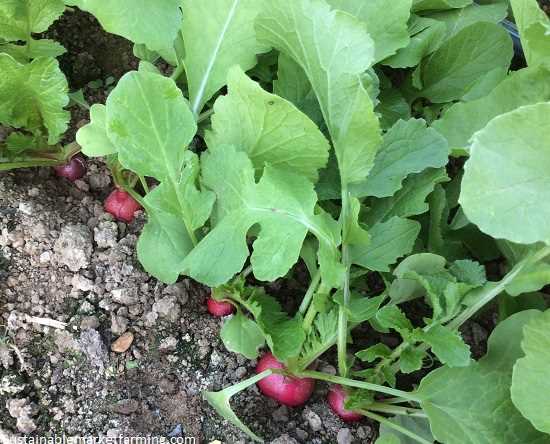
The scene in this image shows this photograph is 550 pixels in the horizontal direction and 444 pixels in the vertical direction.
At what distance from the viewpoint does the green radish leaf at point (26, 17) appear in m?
1.08

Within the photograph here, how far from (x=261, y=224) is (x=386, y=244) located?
0.64 ft

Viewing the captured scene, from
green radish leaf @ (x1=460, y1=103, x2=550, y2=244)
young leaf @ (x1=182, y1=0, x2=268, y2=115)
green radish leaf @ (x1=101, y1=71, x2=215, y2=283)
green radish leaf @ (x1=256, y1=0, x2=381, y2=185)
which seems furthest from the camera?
young leaf @ (x1=182, y1=0, x2=268, y2=115)

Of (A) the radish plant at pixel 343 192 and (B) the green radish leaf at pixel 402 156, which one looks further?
(B) the green radish leaf at pixel 402 156

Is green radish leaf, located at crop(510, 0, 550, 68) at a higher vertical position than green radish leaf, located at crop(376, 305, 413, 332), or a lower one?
higher

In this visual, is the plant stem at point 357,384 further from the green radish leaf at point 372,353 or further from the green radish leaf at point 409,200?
the green radish leaf at point 409,200

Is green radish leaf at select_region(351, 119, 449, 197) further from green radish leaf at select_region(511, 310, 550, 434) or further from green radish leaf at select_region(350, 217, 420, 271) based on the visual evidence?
green radish leaf at select_region(511, 310, 550, 434)

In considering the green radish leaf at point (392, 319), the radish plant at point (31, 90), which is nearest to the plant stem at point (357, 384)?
the green radish leaf at point (392, 319)

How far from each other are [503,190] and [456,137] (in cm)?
30

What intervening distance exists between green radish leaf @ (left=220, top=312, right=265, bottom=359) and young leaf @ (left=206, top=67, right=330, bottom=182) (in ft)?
0.79

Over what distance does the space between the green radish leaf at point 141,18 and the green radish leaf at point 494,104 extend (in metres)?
0.44

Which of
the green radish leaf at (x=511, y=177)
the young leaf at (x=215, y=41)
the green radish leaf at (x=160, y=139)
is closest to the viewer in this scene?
A: the green radish leaf at (x=511, y=177)

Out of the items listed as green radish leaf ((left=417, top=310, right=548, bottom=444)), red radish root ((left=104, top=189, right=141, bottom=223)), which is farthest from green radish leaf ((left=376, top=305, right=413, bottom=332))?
red radish root ((left=104, top=189, right=141, bottom=223))

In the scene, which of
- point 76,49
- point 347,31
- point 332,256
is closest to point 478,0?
point 347,31

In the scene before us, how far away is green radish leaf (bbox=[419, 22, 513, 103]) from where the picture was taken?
3.67 feet
